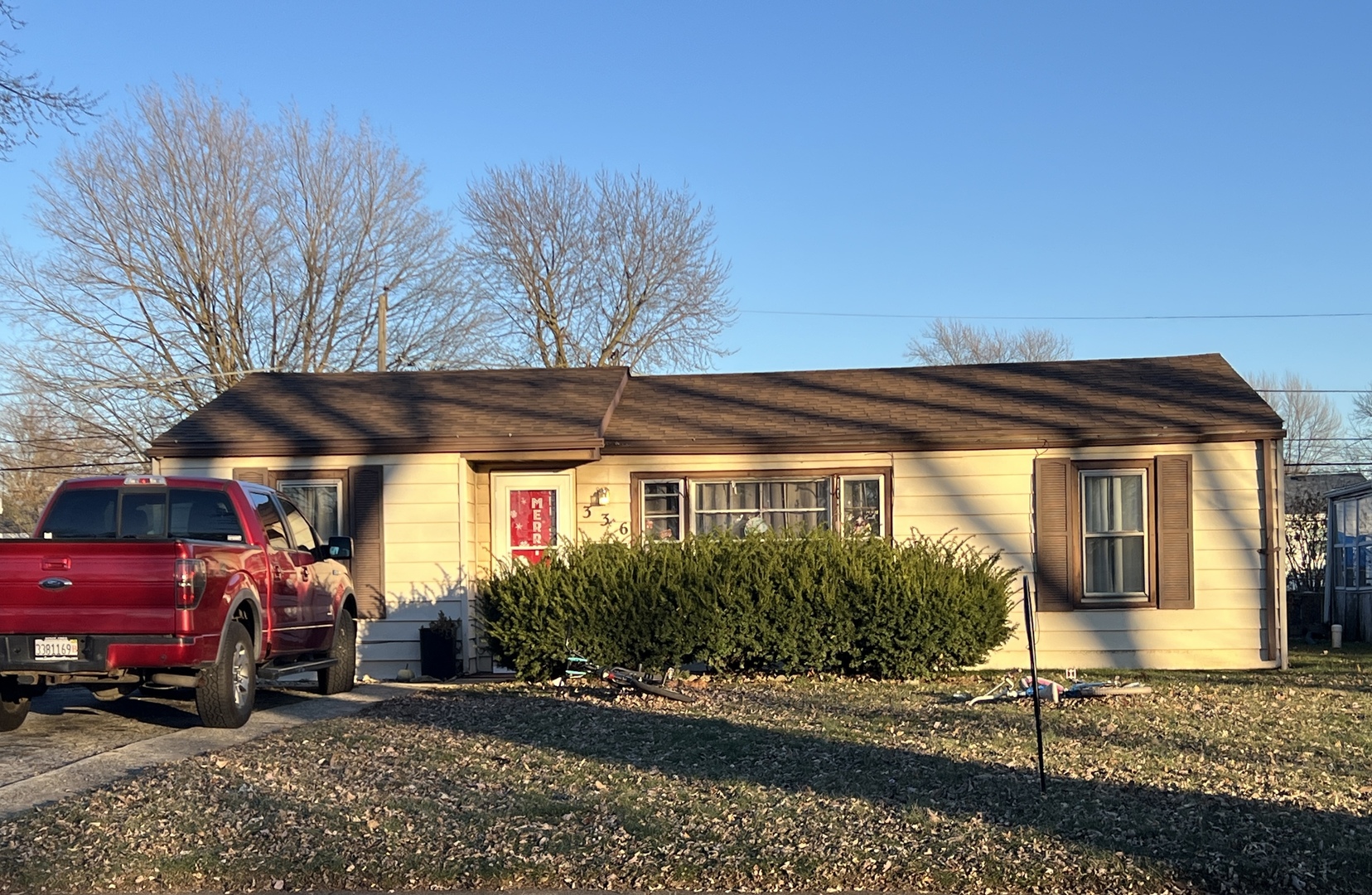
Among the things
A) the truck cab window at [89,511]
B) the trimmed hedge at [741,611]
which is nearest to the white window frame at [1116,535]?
the trimmed hedge at [741,611]

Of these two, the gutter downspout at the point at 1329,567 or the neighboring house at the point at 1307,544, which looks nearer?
the gutter downspout at the point at 1329,567

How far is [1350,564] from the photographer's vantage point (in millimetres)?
18969

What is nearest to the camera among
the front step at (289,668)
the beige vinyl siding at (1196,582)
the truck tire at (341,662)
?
the front step at (289,668)

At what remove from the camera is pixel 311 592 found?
11.4 meters

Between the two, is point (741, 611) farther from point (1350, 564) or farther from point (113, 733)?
point (1350, 564)

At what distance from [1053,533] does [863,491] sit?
2.10 meters

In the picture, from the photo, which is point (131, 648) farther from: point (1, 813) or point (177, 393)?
point (177, 393)

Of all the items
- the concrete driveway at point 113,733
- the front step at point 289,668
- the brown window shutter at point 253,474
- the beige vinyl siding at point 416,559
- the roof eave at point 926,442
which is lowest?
the concrete driveway at point 113,733

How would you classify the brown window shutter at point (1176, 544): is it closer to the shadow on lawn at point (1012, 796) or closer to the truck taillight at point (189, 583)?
the shadow on lawn at point (1012, 796)

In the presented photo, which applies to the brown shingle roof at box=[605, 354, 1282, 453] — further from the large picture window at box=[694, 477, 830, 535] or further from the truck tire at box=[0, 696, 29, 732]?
the truck tire at box=[0, 696, 29, 732]

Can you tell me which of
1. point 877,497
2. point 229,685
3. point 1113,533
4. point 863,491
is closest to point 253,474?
point 229,685

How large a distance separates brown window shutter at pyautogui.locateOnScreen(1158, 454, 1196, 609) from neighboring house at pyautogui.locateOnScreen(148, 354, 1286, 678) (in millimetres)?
20

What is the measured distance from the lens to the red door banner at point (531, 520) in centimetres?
1509

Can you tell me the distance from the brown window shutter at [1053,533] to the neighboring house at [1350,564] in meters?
5.89
